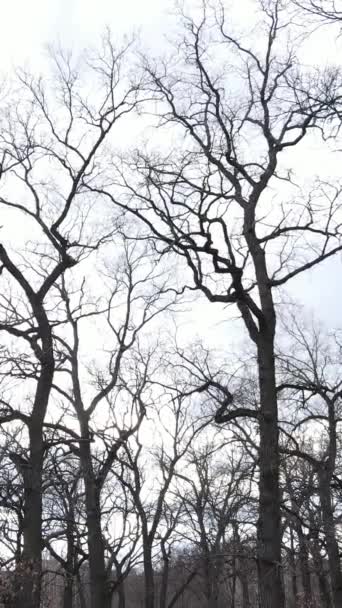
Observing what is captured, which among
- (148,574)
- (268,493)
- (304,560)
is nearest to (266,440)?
(268,493)

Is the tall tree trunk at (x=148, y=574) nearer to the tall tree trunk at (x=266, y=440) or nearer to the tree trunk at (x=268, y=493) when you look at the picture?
the tall tree trunk at (x=266, y=440)

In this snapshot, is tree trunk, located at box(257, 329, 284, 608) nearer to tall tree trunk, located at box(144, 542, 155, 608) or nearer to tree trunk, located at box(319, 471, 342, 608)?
tree trunk, located at box(319, 471, 342, 608)

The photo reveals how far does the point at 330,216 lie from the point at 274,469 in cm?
471

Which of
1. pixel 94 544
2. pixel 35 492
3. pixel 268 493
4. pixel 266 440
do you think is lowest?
pixel 94 544

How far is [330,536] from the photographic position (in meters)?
14.2

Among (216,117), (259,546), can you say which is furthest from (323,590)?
(216,117)

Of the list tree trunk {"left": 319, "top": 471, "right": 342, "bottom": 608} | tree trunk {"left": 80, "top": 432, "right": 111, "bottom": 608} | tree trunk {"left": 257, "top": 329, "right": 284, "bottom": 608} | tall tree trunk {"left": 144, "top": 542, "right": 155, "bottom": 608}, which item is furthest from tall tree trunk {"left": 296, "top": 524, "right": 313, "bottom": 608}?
tall tree trunk {"left": 144, "top": 542, "right": 155, "bottom": 608}

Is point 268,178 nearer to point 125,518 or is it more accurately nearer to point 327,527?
point 327,527

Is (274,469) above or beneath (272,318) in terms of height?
beneath

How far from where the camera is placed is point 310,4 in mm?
5641

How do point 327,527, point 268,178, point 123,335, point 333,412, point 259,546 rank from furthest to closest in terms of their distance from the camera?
1. point 123,335
2. point 333,412
3. point 327,527
4. point 268,178
5. point 259,546

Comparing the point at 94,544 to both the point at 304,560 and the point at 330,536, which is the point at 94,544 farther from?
the point at 330,536

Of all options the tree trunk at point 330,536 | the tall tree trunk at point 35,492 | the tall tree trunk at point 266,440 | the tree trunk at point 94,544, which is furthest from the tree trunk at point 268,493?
the tree trunk at point 94,544

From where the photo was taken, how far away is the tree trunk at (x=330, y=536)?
13730mm
